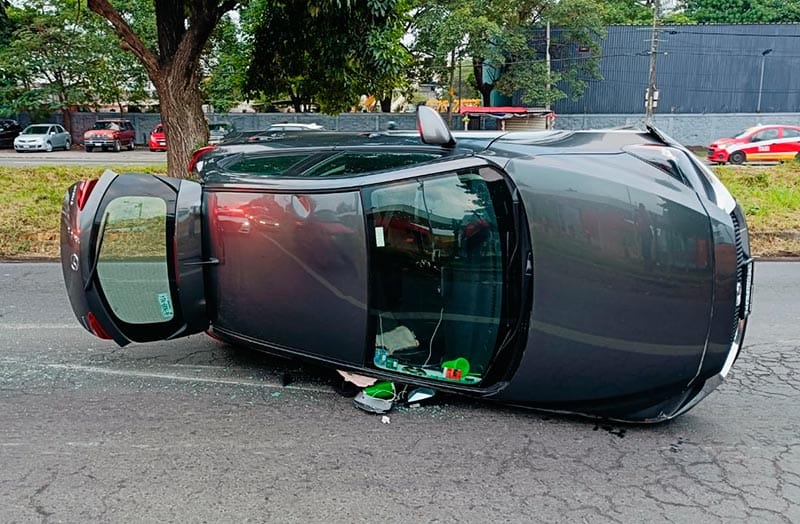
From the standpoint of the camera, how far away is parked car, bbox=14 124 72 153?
98.7 ft

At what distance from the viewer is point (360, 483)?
302 cm

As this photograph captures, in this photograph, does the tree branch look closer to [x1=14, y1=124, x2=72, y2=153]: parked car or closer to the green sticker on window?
the green sticker on window

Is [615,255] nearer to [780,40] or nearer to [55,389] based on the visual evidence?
[55,389]

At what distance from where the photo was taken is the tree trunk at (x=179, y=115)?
10461 millimetres

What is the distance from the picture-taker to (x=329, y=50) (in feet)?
33.3

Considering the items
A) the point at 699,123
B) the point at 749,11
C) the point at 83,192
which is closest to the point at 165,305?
the point at 83,192

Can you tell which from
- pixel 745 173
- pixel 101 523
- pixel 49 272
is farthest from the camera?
pixel 745 173

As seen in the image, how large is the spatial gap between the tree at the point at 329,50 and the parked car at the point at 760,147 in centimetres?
1582

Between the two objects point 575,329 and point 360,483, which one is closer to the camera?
point 360,483

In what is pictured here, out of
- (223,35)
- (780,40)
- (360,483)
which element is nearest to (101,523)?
(360,483)

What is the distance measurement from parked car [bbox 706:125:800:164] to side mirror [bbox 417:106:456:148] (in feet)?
71.4

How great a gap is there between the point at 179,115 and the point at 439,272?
8.34m

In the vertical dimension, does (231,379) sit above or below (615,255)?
below

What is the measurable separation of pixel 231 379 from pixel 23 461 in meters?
1.31
